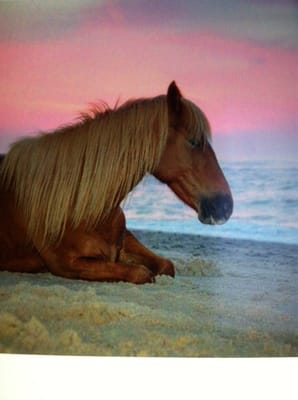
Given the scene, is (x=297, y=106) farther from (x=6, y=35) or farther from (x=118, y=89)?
(x=6, y=35)

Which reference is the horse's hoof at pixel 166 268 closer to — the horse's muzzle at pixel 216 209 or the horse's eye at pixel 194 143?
the horse's muzzle at pixel 216 209

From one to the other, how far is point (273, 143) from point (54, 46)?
2.75 feet

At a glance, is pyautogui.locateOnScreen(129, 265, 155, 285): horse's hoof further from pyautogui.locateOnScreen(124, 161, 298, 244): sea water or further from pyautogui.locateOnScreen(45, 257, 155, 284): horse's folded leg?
pyautogui.locateOnScreen(124, 161, 298, 244): sea water

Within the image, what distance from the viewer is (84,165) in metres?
2.20

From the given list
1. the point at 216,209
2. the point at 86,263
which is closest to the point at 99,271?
the point at 86,263

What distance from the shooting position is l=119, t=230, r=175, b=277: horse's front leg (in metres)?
2.18

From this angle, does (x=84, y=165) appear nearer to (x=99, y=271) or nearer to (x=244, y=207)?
(x=99, y=271)

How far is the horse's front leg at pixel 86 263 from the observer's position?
2168 millimetres

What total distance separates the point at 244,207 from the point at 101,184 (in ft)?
1.65

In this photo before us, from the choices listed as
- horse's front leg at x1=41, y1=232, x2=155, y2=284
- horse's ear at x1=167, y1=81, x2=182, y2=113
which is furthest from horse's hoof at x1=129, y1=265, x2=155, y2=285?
horse's ear at x1=167, y1=81, x2=182, y2=113

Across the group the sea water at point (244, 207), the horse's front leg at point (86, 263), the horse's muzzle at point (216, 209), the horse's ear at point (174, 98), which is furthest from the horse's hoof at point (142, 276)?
the horse's ear at point (174, 98)
